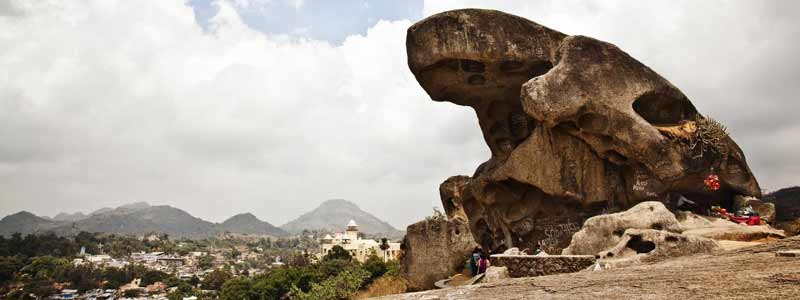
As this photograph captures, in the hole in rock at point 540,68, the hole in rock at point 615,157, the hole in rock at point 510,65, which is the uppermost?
the hole in rock at point 510,65

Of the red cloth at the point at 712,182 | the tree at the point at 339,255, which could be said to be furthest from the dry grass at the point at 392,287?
the tree at the point at 339,255

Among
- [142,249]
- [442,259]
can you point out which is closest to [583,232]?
[442,259]

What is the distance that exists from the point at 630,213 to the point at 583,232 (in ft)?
3.94

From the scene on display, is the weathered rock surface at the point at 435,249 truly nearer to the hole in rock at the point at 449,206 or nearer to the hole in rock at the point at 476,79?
the hole in rock at the point at 449,206

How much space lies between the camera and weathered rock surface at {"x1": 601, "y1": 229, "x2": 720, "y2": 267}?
9.16m

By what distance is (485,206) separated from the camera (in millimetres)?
19859

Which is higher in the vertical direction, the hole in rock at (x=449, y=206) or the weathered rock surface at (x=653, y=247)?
the hole in rock at (x=449, y=206)

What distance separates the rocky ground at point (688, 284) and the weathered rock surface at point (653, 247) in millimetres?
4195

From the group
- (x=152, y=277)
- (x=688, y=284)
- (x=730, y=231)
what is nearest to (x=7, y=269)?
(x=152, y=277)

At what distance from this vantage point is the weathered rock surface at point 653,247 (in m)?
9.16

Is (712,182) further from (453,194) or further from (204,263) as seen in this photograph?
(204,263)

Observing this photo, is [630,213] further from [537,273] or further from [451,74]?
[451,74]

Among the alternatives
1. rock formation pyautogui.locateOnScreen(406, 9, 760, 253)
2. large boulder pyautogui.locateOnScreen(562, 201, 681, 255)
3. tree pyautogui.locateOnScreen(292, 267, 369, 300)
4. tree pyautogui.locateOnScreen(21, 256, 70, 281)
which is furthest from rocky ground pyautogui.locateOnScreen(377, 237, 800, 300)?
tree pyautogui.locateOnScreen(21, 256, 70, 281)

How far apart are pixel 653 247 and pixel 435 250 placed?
11617 millimetres
